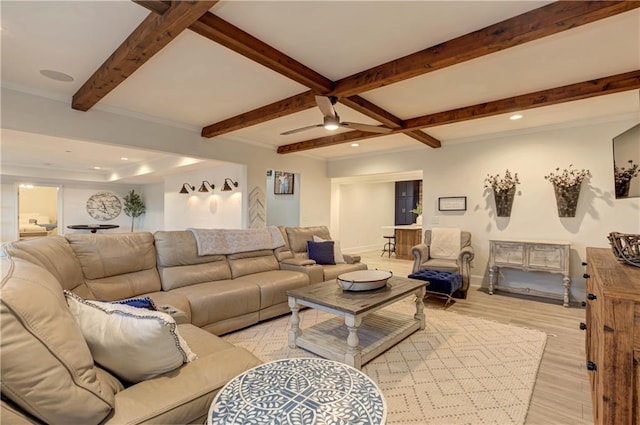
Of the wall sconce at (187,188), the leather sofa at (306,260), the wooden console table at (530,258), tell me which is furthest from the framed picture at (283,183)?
the wooden console table at (530,258)

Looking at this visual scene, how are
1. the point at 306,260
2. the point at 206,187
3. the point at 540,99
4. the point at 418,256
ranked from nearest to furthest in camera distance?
1. the point at 540,99
2. the point at 306,260
3. the point at 418,256
4. the point at 206,187

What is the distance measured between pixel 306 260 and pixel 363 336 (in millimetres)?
1468

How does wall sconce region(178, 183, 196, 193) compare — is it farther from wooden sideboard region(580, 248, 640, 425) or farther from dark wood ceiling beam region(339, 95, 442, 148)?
wooden sideboard region(580, 248, 640, 425)

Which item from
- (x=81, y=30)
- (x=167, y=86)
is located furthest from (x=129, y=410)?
(x=167, y=86)

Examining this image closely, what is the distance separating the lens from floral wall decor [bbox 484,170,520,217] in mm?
4801

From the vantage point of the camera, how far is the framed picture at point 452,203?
5.30 metres

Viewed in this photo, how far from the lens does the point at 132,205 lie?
9.96m

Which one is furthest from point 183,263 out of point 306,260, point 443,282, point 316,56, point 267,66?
point 443,282

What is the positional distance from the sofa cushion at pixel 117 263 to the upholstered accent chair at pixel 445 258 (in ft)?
11.8

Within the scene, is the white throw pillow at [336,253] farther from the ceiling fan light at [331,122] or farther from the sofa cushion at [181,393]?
the sofa cushion at [181,393]

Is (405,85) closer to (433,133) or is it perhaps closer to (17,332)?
(433,133)

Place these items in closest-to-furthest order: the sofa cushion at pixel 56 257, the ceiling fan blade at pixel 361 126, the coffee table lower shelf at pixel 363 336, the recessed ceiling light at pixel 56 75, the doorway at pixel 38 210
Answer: the sofa cushion at pixel 56 257 → the coffee table lower shelf at pixel 363 336 → the recessed ceiling light at pixel 56 75 → the ceiling fan blade at pixel 361 126 → the doorway at pixel 38 210

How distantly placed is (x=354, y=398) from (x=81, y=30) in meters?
3.04

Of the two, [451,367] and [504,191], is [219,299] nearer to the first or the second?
[451,367]
